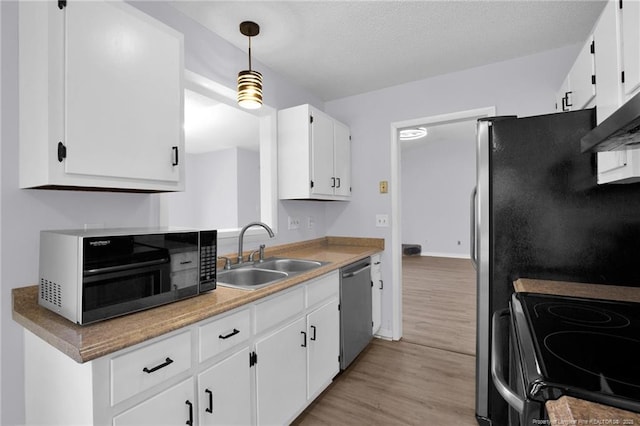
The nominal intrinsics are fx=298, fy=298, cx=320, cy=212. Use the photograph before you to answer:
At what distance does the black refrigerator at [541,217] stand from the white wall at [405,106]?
1130 mm

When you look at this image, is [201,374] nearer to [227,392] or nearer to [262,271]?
[227,392]

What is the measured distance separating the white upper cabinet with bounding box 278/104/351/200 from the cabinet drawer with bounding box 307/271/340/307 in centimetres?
77

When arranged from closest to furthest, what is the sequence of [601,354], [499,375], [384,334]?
[601,354], [499,375], [384,334]

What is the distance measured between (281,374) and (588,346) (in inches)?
52.5

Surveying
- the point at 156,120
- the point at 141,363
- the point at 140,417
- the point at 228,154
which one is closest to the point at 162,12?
the point at 156,120

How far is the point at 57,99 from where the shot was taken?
1.07m

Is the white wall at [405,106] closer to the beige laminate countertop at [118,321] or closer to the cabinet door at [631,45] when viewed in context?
the cabinet door at [631,45]

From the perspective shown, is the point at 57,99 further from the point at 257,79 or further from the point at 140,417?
the point at 140,417

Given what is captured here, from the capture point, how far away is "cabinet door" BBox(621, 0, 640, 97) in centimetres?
101

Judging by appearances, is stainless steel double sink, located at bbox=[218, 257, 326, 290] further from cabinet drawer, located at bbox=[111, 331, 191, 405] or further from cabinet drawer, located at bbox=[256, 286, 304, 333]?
cabinet drawer, located at bbox=[111, 331, 191, 405]

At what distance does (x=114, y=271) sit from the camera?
1.05 metres

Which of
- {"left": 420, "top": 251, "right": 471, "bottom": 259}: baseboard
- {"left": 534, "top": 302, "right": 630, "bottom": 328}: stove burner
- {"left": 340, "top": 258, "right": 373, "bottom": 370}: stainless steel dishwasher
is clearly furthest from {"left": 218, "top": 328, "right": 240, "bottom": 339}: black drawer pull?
{"left": 420, "top": 251, "right": 471, "bottom": 259}: baseboard

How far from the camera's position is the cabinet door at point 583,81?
1.49 m

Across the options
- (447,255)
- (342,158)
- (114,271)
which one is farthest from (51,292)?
(447,255)
